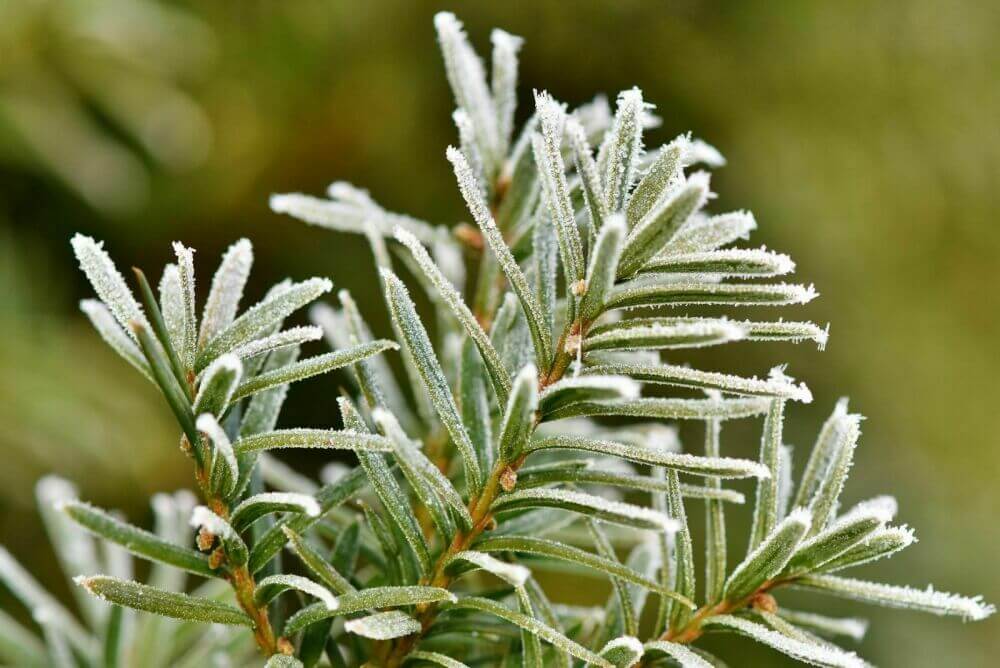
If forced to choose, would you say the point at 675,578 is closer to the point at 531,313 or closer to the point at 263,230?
the point at 531,313

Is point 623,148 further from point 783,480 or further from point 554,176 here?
point 783,480

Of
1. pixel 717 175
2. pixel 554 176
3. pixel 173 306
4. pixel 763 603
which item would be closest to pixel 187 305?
pixel 173 306

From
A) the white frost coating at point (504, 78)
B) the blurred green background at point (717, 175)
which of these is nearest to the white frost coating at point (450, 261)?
the white frost coating at point (504, 78)

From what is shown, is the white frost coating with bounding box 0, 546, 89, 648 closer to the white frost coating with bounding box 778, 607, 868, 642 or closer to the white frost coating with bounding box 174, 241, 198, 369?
the white frost coating with bounding box 174, 241, 198, 369

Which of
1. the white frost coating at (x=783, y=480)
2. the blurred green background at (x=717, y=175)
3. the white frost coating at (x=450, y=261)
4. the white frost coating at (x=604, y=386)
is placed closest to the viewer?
the white frost coating at (x=604, y=386)

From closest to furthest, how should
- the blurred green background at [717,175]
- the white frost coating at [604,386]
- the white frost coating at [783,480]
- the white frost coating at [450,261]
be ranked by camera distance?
the white frost coating at [604,386], the white frost coating at [783,480], the white frost coating at [450,261], the blurred green background at [717,175]

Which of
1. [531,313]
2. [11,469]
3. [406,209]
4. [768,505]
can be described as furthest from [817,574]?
[406,209]

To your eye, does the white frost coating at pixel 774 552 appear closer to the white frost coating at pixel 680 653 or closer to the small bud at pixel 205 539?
the white frost coating at pixel 680 653
